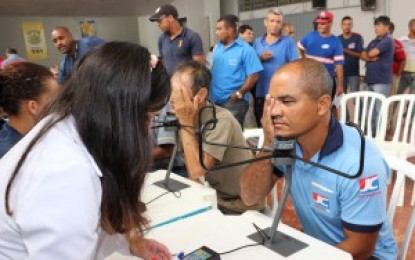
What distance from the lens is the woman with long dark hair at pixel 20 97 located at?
5.07 feet

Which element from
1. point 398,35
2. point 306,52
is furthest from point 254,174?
point 398,35

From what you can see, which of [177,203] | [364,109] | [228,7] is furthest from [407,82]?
[228,7]

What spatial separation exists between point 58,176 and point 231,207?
1175 mm

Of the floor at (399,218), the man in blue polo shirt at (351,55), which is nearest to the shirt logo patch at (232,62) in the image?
the floor at (399,218)

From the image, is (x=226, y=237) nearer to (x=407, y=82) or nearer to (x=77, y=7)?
(x=407, y=82)

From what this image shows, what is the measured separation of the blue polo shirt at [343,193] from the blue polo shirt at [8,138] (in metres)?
1.10

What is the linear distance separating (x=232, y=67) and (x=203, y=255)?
8.30 feet

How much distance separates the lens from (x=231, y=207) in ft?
5.74

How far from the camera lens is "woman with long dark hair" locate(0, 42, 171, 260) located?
26.0 inches

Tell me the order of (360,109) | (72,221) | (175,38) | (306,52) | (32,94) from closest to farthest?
(72,221) < (32,94) < (360,109) < (175,38) < (306,52)

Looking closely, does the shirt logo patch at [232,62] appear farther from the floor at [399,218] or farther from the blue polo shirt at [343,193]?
the blue polo shirt at [343,193]

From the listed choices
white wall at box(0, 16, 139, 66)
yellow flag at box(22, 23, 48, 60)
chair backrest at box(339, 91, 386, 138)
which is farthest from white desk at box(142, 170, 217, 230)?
yellow flag at box(22, 23, 48, 60)

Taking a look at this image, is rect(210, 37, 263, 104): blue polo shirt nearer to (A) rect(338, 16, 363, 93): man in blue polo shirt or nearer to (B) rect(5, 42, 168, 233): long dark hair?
(A) rect(338, 16, 363, 93): man in blue polo shirt

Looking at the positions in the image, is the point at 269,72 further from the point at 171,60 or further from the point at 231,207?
the point at 231,207
